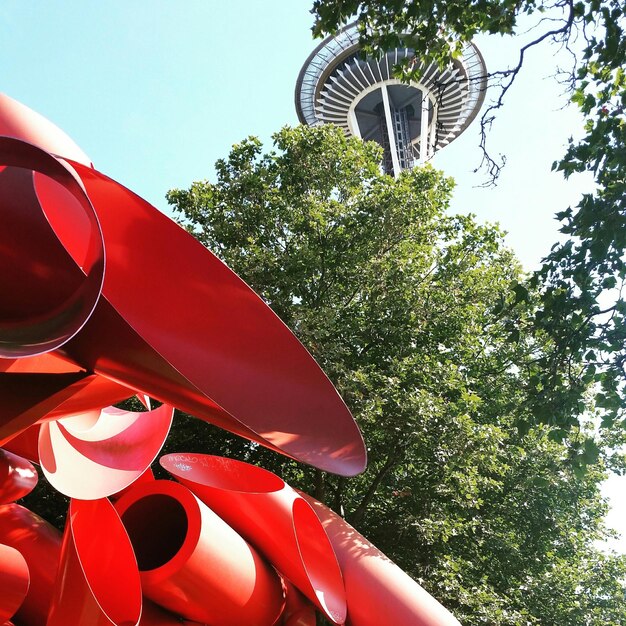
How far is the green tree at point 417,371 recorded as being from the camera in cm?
1064

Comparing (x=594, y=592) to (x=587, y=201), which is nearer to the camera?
(x=587, y=201)

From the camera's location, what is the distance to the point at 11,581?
199 inches

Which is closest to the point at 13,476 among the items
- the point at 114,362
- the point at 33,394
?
the point at 33,394

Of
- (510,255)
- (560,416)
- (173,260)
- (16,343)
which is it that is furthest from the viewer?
(510,255)

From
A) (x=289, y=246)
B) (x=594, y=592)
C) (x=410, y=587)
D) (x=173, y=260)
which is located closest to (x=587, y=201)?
(x=173, y=260)

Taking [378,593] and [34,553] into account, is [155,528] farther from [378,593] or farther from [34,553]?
[378,593]

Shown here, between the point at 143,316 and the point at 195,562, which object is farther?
the point at 195,562

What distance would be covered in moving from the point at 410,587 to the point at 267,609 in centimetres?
137

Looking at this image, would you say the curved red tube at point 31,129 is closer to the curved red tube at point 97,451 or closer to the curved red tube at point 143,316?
the curved red tube at point 143,316

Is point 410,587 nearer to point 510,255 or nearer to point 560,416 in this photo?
point 560,416

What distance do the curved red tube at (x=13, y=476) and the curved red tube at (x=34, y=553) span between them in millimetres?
345

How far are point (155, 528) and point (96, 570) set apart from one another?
4.49 ft

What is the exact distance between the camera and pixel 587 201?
5238mm

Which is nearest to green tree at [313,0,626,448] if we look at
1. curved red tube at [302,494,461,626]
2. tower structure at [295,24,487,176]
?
curved red tube at [302,494,461,626]
